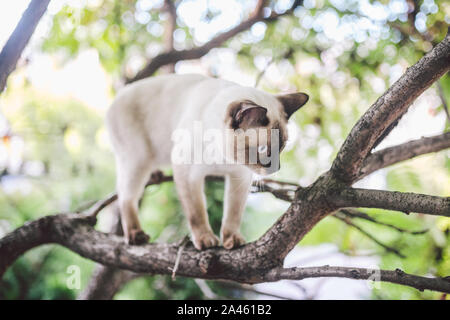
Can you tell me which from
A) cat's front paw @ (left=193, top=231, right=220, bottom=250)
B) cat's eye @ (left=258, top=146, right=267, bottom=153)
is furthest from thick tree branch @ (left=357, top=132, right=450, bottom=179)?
cat's front paw @ (left=193, top=231, right=220, bottom=250)

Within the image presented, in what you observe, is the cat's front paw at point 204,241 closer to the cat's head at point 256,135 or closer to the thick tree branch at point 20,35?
the cat's head at point 256,135

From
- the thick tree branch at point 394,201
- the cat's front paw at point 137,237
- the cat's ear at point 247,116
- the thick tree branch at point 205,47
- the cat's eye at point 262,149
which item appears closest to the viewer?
the thick tree branch at point 394,201

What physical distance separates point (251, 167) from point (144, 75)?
1.32 meters

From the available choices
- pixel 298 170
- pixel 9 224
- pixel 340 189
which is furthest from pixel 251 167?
pixel 9 224

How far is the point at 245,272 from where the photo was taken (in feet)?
4.25

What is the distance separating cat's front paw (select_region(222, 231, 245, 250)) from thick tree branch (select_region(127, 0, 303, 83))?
1319 millimetres

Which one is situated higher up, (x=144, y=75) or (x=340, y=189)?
(x=144, y=75)

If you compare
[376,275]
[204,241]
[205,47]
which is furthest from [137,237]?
[205,47]

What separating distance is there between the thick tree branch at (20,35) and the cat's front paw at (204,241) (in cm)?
91

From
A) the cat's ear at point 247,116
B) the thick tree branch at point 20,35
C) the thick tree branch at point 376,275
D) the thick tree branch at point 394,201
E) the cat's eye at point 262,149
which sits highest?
the thick tree branch at point 20,35

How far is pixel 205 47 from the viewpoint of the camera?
2.46 meters

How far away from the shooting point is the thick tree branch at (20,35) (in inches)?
44.8

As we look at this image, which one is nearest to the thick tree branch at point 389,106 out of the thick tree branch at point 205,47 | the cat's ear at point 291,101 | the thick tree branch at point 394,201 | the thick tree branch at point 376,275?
the thick tree branch at point 394,201
